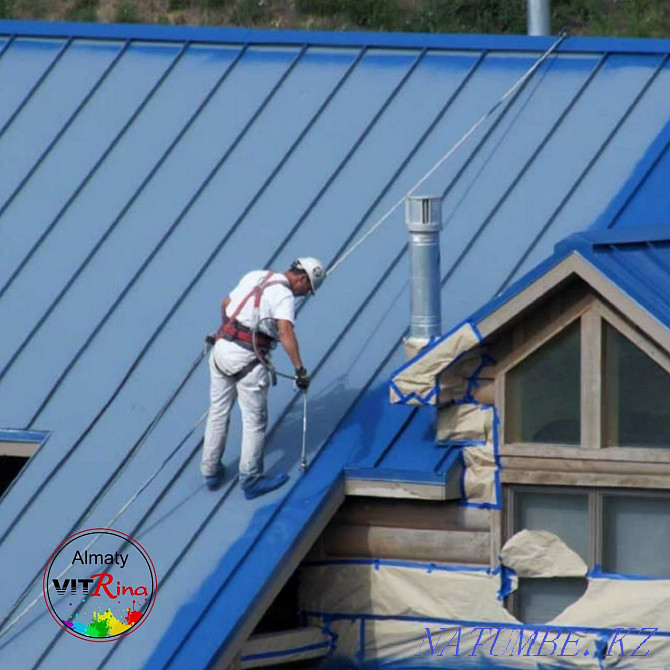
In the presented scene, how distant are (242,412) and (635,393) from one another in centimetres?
286

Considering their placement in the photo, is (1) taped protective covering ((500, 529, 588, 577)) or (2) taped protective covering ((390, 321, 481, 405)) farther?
(1) taped protective covering ((500, 529, 588, 577))

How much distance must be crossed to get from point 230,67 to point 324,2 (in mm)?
15029

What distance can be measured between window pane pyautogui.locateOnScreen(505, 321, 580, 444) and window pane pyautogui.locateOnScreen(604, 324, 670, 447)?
0.79 feet

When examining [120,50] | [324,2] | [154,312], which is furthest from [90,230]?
[324,2]

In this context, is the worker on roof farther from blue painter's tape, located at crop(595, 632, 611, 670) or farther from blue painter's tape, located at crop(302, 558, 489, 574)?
blue painter's tape, located at crop(595, 632, 611, 670)

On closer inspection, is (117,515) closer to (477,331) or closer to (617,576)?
(477,331)

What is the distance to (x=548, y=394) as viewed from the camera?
1359cm

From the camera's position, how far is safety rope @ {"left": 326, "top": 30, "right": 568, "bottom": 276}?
1594 cm

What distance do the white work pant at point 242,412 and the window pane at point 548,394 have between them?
70.8 inches

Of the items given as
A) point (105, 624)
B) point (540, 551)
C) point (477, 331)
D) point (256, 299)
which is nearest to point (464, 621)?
point (540, 551)

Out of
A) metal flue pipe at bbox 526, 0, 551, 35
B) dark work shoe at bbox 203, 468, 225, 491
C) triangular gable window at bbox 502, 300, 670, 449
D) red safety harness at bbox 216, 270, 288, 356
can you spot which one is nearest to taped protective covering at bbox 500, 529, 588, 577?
triangular gable window at bbox 502, 300, 670, 449

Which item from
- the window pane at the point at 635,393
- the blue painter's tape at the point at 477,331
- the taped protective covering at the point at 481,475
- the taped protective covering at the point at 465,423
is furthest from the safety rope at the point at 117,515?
the window pane at the point at 635,393

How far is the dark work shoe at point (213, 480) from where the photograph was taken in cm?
1426

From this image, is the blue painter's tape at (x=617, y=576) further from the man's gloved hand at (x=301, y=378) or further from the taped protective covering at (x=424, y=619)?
the man's gloved hand at (x=301, y=378)
